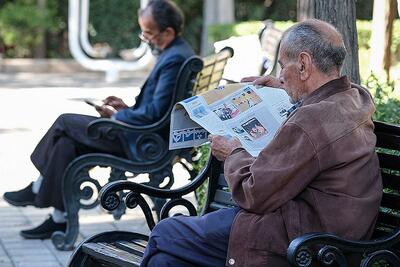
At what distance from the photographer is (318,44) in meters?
3.52

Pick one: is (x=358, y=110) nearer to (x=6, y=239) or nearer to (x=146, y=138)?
(x=146, y=138)

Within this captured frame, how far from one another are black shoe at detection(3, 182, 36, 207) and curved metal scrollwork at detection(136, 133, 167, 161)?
0.82 metres

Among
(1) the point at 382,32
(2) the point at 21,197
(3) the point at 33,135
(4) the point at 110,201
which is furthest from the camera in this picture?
(3) the point at 33,135

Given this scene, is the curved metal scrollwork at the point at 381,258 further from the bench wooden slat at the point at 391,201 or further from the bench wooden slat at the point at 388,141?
the bench wooden slat at the point at 388,141

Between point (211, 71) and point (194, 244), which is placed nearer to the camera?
point (194, 244)

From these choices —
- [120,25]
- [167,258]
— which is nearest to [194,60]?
[167,258]

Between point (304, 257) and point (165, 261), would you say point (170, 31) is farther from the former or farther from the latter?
point (304, 257)

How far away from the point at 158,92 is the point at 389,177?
8.74ft

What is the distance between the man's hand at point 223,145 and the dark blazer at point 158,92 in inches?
95.5

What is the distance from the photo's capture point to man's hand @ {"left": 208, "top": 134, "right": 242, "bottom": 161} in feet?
12.2

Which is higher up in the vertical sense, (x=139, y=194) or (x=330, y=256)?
(x=330, y=256)

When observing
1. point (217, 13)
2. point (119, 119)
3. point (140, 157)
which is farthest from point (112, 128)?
point (217, 13)

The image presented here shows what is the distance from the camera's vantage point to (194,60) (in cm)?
604

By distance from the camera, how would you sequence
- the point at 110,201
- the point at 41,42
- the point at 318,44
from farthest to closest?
the point at 41,42
the point at 110,201
the point at 318,44
